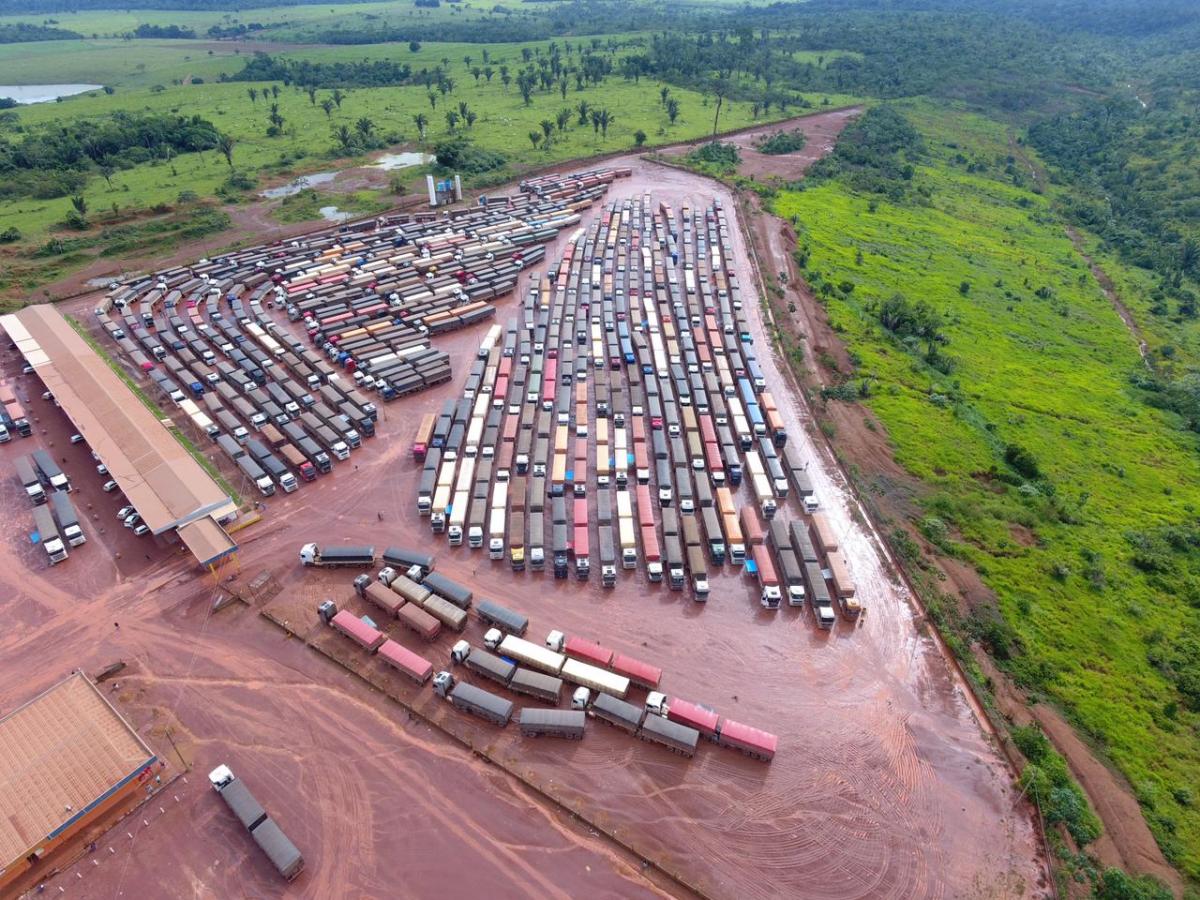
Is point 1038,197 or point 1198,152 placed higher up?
point 1198,152

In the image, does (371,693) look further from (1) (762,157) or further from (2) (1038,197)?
(2) (1038,197)

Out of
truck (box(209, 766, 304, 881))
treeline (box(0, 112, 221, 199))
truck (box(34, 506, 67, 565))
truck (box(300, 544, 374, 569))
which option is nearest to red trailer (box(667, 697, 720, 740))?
truck (box(209, 766, 304, 881))

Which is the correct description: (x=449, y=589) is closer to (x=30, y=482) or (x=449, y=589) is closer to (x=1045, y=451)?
(x=30, y=482)

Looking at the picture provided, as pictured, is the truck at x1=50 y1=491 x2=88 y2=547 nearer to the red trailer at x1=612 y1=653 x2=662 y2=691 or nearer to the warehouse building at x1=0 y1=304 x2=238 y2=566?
the warehouse building at x1=0 y1=304 x2=238 y2=566

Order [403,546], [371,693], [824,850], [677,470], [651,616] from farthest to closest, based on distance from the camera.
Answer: [677,470], [403,546], [651,616], [371,693], [824,850]

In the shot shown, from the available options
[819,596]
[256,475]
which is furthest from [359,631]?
[819,596]

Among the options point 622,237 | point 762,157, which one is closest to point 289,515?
point 622,237

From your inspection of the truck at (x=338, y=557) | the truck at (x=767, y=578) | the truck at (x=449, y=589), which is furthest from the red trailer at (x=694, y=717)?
the truck at (x=338, y=557)
